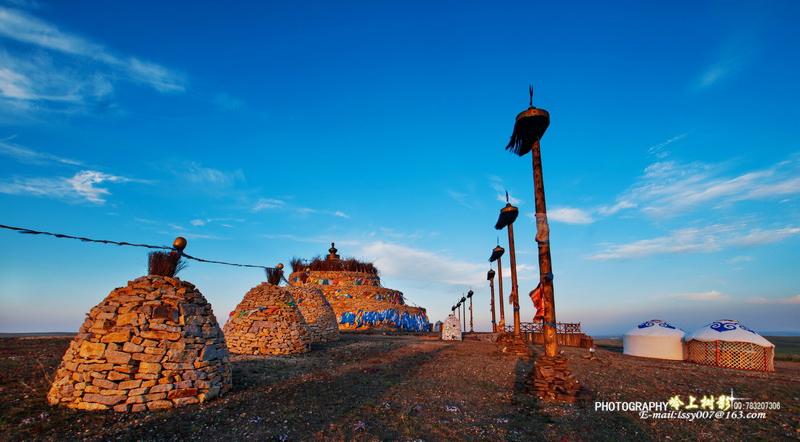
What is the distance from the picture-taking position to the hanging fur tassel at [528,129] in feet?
32.0

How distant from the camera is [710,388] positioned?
10617 mm

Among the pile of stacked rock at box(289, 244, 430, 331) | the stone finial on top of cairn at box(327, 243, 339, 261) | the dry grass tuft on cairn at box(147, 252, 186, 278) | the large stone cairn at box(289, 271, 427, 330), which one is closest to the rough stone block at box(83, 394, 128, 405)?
the dry grass tuft on cairn at box(147, 252, 186, 278)

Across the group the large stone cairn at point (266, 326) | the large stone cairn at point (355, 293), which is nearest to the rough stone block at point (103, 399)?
the large stone cairn at point (266, 326)

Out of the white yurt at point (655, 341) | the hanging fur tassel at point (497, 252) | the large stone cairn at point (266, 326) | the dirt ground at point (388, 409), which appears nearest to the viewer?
the dirt ground at point (388, 409)

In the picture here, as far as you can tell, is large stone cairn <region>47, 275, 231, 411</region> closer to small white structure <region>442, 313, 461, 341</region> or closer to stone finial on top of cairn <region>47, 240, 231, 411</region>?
stone finial on top of cairn <region>47, 240, 231, 411</region>

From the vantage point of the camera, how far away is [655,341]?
2088cm

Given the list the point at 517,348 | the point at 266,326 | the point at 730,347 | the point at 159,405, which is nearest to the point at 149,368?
the point at 159,405

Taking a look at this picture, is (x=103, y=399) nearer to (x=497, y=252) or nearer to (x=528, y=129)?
(x=528, y=129)

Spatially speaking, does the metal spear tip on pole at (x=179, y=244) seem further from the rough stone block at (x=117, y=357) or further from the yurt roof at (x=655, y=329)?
the yurt roof at (x=655, y=329)

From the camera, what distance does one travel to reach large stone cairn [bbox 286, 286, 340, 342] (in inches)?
751

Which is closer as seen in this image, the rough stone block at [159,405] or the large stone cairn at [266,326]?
the rough stone block at [159,405]

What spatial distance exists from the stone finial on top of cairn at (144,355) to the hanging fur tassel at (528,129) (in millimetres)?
10147

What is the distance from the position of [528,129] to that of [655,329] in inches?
771

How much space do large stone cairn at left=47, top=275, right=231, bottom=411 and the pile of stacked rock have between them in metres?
26.3
